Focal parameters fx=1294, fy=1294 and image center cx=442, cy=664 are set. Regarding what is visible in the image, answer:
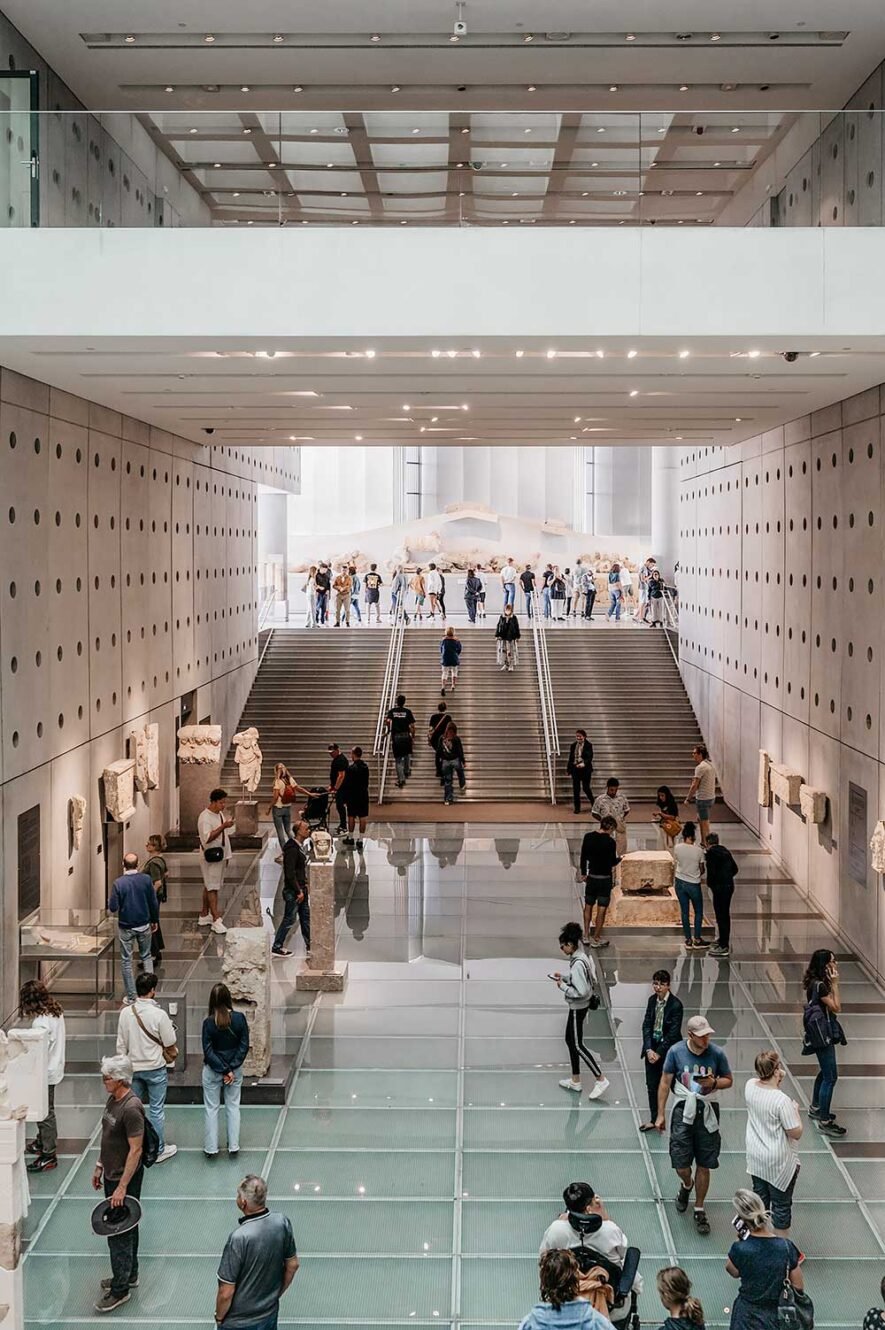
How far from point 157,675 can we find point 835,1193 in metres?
13.2

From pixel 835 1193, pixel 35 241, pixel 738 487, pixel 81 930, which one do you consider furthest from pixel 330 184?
pixel 738 487

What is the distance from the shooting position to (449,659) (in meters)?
27.7

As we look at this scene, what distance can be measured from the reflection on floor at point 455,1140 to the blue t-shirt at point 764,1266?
1.57 meters

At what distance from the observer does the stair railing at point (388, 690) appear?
80.0 feet

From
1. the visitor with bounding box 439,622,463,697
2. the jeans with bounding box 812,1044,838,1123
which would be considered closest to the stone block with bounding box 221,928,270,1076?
the jeans with bounding box 812,1044,838,1123

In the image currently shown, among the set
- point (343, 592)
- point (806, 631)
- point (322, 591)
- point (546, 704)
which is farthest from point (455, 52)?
point (343, 592)

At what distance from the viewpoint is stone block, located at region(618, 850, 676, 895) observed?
16250 mm

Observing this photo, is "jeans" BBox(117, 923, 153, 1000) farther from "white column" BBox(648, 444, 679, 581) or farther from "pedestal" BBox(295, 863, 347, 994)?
"white column" BBox(648, 444, 679, 581)

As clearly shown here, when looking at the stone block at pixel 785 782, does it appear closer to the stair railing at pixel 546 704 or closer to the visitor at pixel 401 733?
the stair railing at pixel 546 704

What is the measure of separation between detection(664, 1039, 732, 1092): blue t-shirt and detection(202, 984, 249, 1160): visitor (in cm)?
320

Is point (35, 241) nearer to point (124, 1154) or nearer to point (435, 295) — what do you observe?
point (435, 295)

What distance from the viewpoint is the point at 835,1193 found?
377 inches

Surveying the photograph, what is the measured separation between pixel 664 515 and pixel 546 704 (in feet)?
54.5

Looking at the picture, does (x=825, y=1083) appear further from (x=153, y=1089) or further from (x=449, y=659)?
(x=449, y=659)
